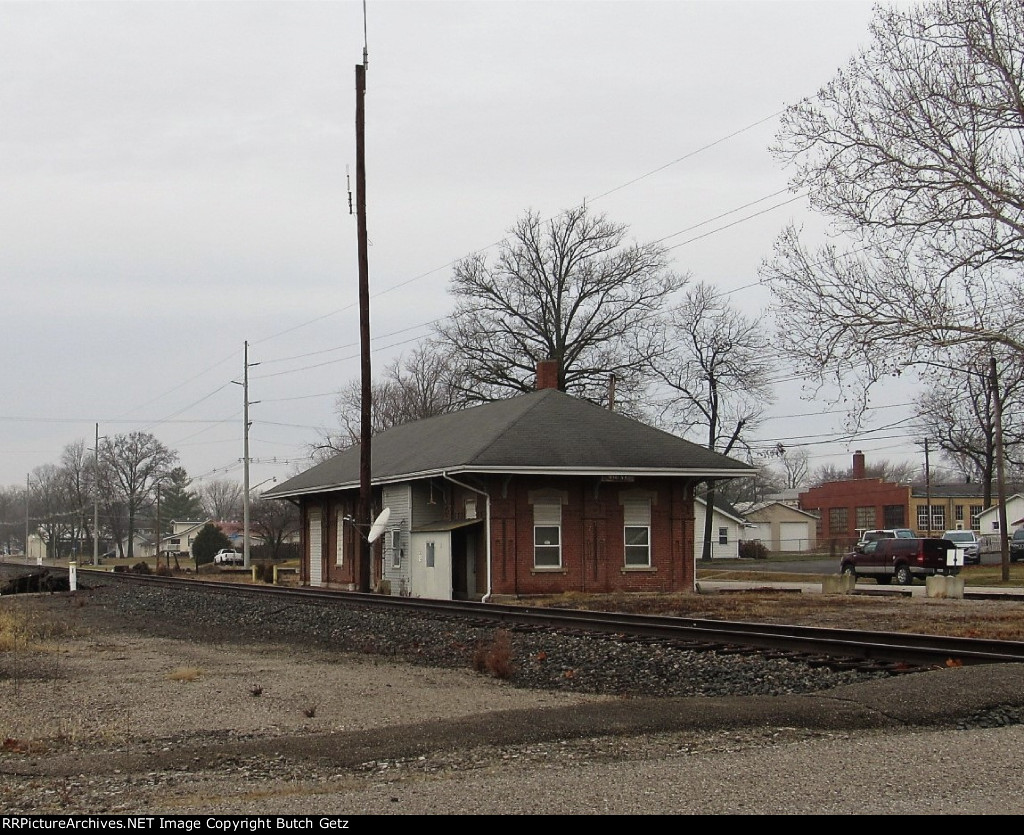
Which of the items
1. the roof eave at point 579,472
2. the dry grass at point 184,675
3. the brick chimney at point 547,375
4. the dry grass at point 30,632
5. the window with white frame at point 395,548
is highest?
the brick chimney at point 547,375

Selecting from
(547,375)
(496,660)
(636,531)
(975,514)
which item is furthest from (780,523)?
(496,660)

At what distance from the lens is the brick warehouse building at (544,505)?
2991 cm

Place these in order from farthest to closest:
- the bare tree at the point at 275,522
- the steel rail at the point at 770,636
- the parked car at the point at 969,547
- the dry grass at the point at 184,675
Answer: the bare tree at the point at 275,522
the parked car at the point at 969,547
the dry grass at the point at 184,675
the steel rail at the point at 770,636

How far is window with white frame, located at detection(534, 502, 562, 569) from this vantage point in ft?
100

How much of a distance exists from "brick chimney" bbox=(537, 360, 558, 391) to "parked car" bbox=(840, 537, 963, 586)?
39.4 ft

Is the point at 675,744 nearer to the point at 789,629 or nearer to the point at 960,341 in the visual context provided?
the point at 789,629

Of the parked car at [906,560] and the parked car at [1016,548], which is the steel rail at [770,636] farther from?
the parked car at [1016,548]

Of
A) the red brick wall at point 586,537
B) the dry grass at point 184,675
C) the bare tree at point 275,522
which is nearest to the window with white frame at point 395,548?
the red brick wall at point 586,537

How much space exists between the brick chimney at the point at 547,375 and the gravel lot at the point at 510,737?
23.0 metres

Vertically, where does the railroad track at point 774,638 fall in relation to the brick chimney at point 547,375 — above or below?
below

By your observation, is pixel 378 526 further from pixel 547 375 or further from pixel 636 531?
pixel 547 375

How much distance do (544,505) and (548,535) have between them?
0.79 meters

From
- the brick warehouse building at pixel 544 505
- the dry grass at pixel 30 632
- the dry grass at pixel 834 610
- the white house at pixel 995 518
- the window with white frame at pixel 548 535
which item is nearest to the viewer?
the dry grass at pixel 30 632

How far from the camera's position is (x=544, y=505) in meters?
30.7
